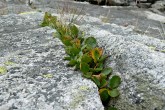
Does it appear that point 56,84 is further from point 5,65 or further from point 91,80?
point 5,65

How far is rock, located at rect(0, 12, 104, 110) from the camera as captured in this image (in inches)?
88.8

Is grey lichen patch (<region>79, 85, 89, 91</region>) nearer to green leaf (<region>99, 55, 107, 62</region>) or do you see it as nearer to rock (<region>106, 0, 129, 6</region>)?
green leaf (<region>99, 55, 107, 62</region>)

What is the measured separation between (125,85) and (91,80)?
0.86 feet

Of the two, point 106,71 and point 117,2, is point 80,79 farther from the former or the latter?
point 117,2

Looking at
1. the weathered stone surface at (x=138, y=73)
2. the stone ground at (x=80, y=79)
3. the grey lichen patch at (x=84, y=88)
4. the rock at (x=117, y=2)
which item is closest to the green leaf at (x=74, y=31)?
the stone ground at (x=80, y=79)

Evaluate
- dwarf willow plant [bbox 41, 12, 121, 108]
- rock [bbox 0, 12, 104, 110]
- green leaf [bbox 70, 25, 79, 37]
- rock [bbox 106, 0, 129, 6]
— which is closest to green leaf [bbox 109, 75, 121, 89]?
dwarf willow plant [bbox 41, 12, 121, 108]

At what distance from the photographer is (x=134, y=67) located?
8.87 feet

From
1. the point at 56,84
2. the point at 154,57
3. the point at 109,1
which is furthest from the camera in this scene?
the point at 109,1

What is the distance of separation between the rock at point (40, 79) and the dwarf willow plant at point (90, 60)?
8cm

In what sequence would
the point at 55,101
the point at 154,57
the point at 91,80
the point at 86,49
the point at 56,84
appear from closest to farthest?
the point at 55,101 < the point at 56,84 < the point at 91,80 < the point at 154,57 < the point at 86,49

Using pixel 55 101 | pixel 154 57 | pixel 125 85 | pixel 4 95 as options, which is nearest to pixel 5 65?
pixel 4 95

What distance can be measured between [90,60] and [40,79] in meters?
0.55

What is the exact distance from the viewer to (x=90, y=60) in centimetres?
293

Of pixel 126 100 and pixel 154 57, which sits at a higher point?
pixel 154 57
